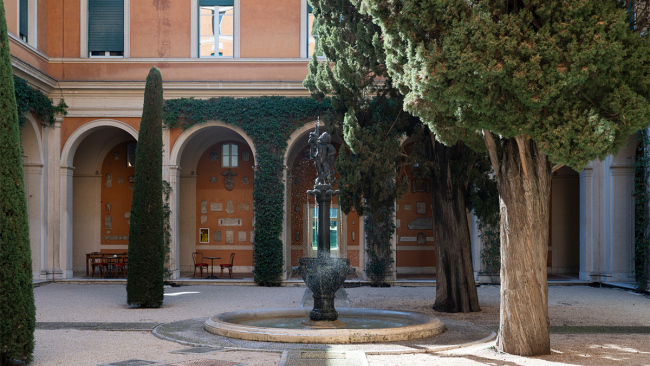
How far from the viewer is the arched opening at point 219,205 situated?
1845cm

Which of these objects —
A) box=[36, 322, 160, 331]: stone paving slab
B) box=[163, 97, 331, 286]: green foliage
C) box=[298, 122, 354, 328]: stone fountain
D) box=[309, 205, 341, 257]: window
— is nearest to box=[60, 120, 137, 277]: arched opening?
box=[163, 97, 331, 286]: green foliage

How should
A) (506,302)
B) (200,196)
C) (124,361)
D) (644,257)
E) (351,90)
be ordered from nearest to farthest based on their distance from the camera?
(124,361) < (506,302) < (351,90) < (644,257) < (200,196)

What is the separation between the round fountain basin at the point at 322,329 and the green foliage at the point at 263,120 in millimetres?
6427

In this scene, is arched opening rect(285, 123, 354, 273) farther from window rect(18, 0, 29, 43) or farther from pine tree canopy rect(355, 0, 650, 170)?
pine tree canopy rect(355, 0, 650, 170)

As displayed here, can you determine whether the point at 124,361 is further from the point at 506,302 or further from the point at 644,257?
the point at 644,257

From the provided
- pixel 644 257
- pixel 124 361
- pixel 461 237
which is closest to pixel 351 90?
pixel 461 237

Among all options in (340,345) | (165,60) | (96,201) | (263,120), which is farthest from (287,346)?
(96,201)

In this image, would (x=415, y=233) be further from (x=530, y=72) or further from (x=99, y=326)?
(x=530, y=72)

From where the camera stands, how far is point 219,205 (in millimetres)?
18562

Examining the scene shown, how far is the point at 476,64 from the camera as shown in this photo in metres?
5.98

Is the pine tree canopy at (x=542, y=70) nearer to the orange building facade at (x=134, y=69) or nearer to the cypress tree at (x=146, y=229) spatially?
the cypress tree at (x=146, y=229)

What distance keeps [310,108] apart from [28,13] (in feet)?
24.8

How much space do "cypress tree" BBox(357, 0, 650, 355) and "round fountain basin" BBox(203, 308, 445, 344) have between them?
1573 millimetres

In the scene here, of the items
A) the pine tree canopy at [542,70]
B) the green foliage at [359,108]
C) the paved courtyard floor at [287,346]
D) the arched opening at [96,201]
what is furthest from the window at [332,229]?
the pine tree canopy at [542,70]
